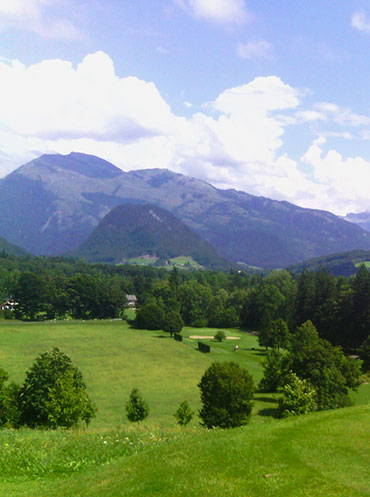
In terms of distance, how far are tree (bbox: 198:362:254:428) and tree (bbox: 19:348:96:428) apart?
11.5 m

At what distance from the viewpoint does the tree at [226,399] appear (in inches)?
1666

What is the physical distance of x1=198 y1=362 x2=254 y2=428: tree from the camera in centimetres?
4231

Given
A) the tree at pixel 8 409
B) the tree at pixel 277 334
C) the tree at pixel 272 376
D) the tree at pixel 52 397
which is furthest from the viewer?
the tree at pixel 277 334

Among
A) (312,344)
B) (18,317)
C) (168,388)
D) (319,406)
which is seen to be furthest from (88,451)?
(18,317)

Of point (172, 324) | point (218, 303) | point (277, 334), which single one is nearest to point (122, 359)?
point (172, 324)

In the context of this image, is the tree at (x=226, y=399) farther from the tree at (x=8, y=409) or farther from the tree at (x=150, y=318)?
the tree at (x=150, y=318)

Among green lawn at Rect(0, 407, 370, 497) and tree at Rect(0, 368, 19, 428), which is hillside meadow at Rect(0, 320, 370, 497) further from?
tree at Rect(0, 368, 19, 428)

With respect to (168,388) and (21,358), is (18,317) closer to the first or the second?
(21,358)

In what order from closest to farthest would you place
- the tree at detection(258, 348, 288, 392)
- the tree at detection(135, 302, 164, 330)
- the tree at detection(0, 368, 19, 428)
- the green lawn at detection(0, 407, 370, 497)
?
the green lawn at detection(0, 407, 370, 497) → the tree at detection(0, 368, 19, 428) → the tree at detection(258, 348, 288, 392) → the tree at detection(135, 302, 164, 330)

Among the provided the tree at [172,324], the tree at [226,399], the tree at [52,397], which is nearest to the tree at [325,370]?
the tree at [226,399]

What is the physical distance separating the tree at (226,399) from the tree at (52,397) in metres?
11.5

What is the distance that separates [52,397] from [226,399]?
16604 mm

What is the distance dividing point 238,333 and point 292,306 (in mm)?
21349

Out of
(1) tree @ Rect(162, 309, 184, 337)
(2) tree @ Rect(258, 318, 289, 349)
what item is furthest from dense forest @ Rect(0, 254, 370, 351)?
(2) tree @ Rect(258, 318, 289, 349)
